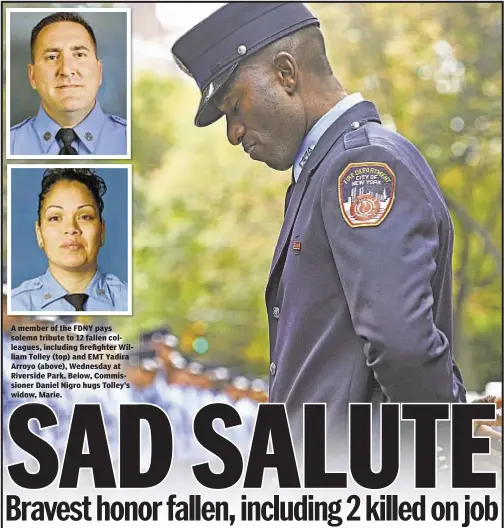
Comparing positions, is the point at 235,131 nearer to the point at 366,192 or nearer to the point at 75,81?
the point at 366,192

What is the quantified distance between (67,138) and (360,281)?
1546mm

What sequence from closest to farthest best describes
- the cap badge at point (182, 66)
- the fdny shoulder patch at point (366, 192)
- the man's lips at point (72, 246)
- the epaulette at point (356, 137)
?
the fdny shoulder patch at point (366, 192), the epaulette at point (356, 137), the cap badge at point (182, 66), the man's lips at point (72, 246)

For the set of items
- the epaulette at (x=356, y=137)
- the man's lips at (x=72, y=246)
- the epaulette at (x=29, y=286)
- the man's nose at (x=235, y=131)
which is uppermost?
the man's nose at (x=235, y=131)

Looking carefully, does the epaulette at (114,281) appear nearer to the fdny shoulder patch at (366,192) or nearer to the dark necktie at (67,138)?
the dark necktie at (67,138)

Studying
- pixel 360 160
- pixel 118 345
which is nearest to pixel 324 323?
pixel 360 160

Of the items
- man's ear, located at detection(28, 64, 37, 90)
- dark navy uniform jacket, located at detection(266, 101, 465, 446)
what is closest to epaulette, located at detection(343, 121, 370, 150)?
dark navy uniform jacket, located at detection(266, 101, 465, 446)

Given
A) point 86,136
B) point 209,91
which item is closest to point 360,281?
point 209,91

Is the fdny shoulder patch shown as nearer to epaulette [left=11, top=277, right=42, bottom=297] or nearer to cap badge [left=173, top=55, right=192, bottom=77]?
cap badge [left=173, top=55, right=192, bottom=77]

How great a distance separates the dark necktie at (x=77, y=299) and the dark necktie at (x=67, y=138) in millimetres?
569

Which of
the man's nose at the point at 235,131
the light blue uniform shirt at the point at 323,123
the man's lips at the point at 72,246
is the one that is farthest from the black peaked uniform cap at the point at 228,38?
the man's lips at the point at 72,246

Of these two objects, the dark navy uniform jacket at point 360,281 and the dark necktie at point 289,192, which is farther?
the dark necktie at point 289,192

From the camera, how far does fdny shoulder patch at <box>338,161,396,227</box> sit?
248 cm

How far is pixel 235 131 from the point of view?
3.02 meters

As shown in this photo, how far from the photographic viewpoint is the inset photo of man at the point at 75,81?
11.1ft
